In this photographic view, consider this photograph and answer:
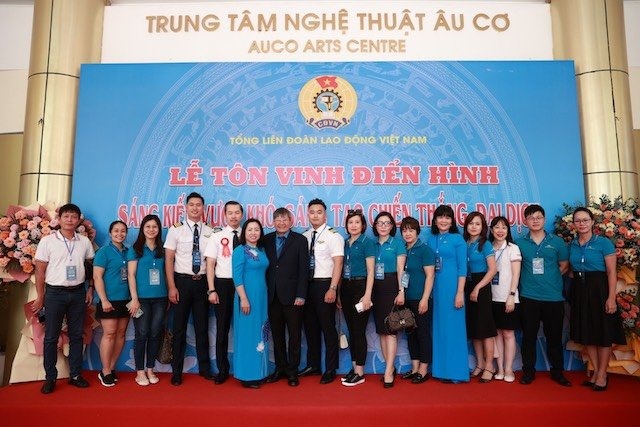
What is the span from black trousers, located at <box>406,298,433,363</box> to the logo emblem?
180 centimetres

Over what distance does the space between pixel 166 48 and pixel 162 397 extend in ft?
10.7

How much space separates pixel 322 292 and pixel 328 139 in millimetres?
1475

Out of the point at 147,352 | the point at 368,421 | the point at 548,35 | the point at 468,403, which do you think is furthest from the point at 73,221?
the point at 548,35

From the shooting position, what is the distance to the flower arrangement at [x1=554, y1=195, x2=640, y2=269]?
3.32 m

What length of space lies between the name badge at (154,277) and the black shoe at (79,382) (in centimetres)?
87

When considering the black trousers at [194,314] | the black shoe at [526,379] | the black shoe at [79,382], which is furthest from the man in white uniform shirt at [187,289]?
the black shoe at [526,379]

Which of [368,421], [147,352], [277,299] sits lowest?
[368,421]

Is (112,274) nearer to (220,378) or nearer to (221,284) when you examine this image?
(221,284)

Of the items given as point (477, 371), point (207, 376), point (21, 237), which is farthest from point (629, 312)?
point (21, 237)

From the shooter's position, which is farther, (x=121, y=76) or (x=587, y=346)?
(x=121, y=76)

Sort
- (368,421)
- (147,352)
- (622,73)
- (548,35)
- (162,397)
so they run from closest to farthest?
(368,421) → (162,397) → (147,352) → (622,73) → (548,35)

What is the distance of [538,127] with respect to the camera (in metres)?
3.96

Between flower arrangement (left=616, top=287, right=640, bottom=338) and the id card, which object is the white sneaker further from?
flower arrangement (left=616, top=287, right=640, bottom=338)

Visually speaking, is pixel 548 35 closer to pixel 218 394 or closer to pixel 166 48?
pixel 166 48
